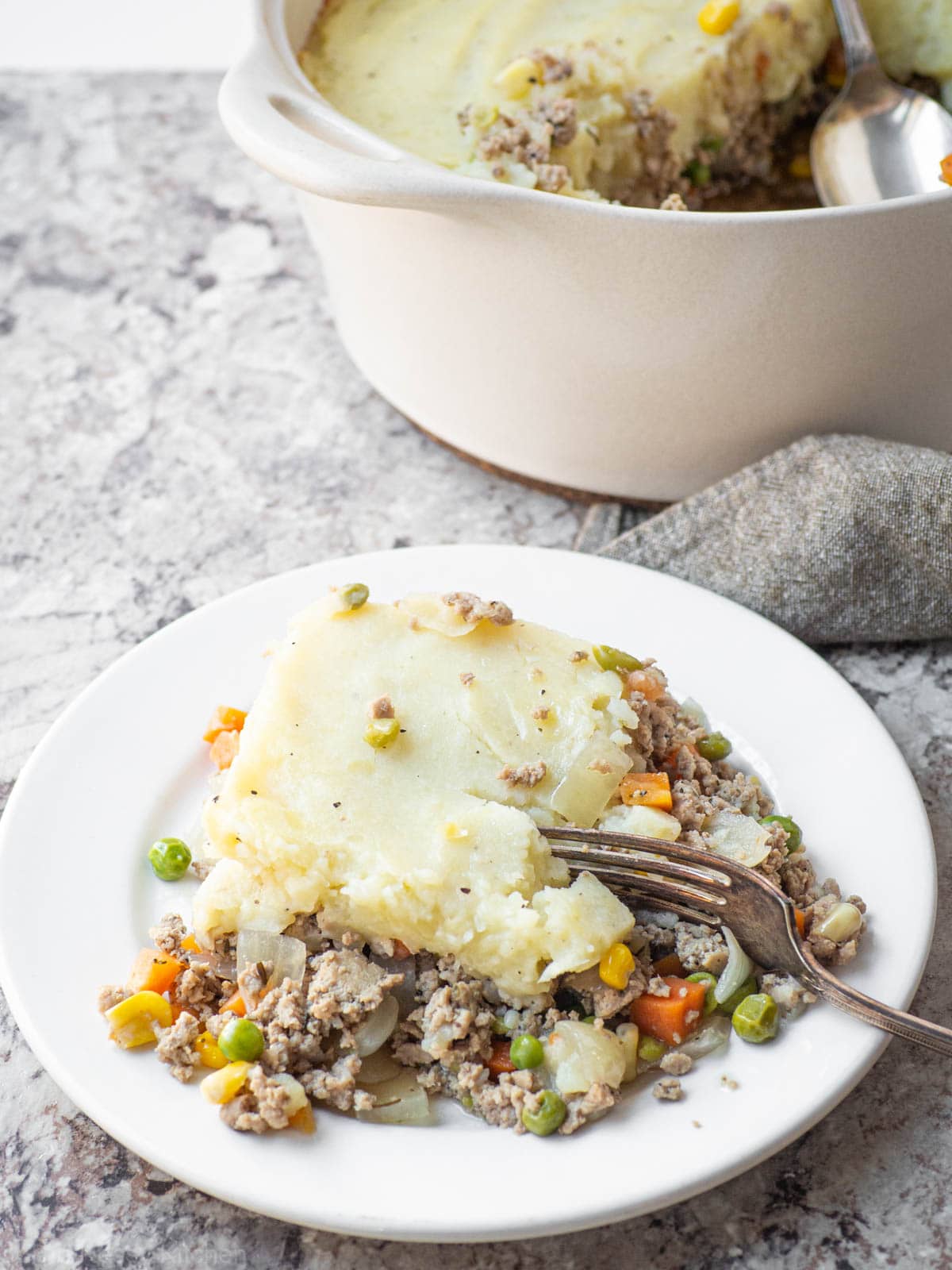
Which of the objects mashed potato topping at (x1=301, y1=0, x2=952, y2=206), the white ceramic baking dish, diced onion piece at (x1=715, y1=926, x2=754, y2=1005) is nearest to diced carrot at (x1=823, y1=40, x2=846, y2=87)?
mashed potato topping at (x1=301, y1=0, x2=952, y2=206)

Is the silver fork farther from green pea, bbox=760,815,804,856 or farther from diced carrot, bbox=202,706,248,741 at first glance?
diced carrot, bbox=202,706,248,741

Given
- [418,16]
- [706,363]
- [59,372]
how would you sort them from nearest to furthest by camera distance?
[706,363]
[418,16]
[59,372]

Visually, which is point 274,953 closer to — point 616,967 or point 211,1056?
point 211,1056

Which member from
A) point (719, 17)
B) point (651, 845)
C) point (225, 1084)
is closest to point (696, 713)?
point (651, 845)

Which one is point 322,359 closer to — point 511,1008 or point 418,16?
point 418,16

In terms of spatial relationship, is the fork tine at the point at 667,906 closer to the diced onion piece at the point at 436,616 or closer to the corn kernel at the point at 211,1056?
the diced onion piece at the point at 436,616

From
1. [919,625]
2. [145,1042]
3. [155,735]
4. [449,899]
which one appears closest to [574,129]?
[919,625]

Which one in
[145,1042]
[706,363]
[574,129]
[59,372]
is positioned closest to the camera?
[145,1042]
